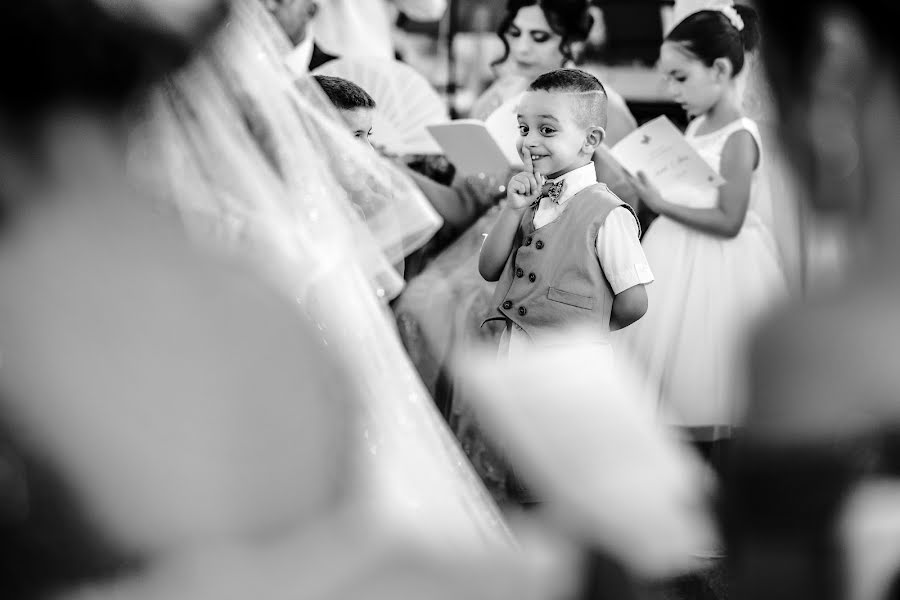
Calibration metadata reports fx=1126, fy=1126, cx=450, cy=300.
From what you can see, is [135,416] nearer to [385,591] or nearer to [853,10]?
[385,591]

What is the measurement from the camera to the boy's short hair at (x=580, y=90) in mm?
2773

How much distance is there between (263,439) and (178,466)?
2.8 inches

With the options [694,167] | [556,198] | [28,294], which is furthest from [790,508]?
[694,167]

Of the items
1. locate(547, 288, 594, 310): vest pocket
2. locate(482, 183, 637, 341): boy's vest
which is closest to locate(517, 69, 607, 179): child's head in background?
locate(482, 183, 637, 341): boy's vest

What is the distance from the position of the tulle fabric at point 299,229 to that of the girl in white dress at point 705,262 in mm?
1763

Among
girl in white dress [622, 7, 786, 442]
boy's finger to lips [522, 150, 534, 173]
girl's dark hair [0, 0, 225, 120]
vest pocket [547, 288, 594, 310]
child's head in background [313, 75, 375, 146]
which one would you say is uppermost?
girl's dark hair [0, 0, 225, 120]

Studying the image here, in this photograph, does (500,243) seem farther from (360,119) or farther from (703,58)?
(703,58)

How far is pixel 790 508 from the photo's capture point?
3.25 feet

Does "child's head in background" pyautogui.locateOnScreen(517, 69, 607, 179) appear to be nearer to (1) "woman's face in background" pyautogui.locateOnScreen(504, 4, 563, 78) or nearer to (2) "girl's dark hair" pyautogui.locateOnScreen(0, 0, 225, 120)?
(1) "woman's face in background" pyautogui.locateOnScreen(504, 4, 563, 78)

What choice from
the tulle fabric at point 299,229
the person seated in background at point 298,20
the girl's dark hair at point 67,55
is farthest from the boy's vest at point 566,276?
the girl's dark hair at point 67,55

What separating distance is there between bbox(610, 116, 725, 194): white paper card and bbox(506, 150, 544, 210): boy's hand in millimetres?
655

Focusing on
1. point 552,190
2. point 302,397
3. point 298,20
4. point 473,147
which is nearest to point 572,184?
point 552,190

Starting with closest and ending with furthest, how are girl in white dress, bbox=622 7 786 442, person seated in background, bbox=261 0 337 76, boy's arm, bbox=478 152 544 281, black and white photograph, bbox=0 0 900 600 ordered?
black and white photograph, bbox=0 0 900 600 < boy's arm, bbox=478 152 544 281 < girl in white dress, bbox=622 7 786 442 < person seated in background, bbox=261 0 337 76

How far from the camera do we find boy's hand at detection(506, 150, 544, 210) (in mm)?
2730
